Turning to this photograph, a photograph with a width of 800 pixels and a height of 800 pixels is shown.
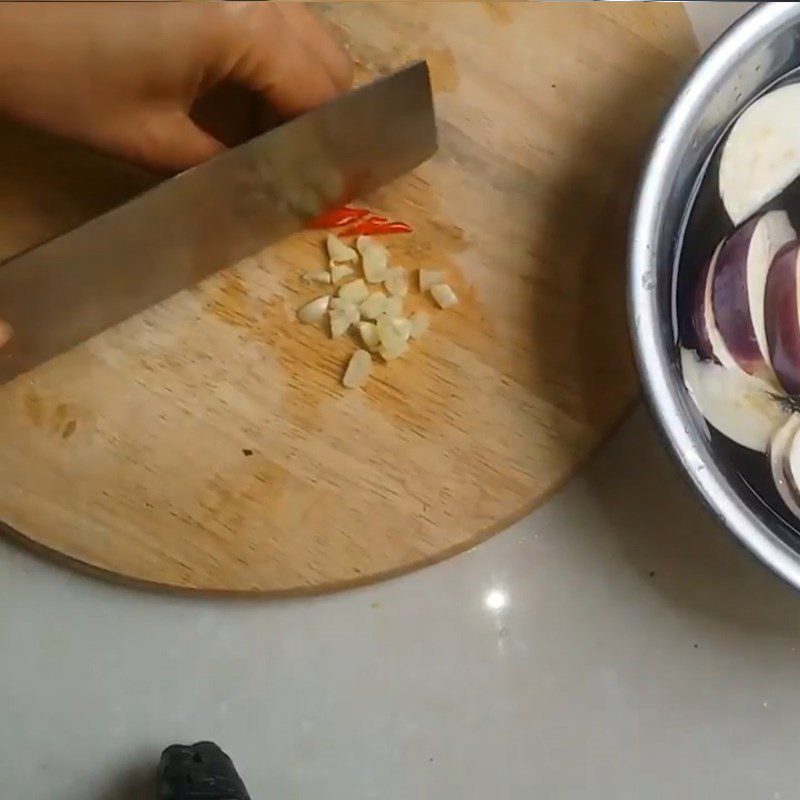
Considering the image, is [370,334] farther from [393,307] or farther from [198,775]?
[198,775]

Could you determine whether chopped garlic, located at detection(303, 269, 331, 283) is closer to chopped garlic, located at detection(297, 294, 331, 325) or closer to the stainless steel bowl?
chopped garlic, located at detection(297, 294, 331, 325)

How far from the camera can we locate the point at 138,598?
0.79m

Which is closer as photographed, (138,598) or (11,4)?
(11,4)

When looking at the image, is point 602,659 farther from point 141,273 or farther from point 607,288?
point 141,273

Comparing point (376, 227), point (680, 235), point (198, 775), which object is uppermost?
point (680, 235)

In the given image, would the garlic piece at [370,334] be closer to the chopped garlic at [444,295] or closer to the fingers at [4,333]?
the chopped garlic at [444,295]

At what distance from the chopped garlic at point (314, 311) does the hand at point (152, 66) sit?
0.13m

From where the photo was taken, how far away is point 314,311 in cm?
77

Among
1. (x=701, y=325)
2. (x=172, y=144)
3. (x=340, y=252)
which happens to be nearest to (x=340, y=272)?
(x=340, y=252)

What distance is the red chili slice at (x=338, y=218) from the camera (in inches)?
31.1

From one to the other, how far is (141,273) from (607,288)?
0.34m

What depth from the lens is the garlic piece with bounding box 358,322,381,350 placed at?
2.50 feet

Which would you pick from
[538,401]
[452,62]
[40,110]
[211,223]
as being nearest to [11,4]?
[40,110]

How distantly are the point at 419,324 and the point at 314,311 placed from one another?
0.08 meters
